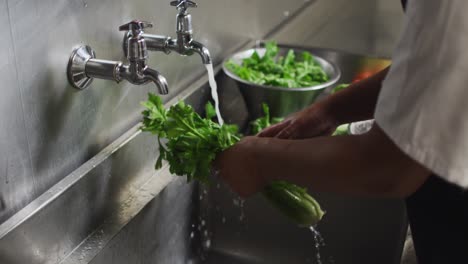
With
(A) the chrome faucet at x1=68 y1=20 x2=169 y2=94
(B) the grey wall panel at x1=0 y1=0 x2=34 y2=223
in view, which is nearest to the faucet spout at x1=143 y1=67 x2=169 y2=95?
(A) the chrome faucet at x1=68 y1=20 x2=169 y2=94

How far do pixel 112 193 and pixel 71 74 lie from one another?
0.32 m

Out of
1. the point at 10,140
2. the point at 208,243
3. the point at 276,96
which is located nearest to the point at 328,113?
the point at 276,96

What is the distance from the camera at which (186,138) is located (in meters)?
1.29

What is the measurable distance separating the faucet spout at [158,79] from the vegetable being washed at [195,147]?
0.28 ft

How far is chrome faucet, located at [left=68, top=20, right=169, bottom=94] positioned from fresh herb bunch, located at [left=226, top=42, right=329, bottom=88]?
621 mm

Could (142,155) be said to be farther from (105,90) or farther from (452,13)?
(452,13)

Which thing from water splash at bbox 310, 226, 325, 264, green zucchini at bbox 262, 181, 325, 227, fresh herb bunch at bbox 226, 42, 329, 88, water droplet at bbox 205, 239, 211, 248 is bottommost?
water droplet at bbox 205, 239, 211, 248

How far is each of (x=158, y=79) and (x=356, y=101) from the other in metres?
0.43

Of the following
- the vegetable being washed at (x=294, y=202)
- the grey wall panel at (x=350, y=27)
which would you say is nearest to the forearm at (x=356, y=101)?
the vegetable being washed at (x=294, y=202)

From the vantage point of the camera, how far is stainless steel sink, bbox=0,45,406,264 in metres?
1.20

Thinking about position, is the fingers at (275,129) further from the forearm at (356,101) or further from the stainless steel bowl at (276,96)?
the stainless steel bowl at (276,96)

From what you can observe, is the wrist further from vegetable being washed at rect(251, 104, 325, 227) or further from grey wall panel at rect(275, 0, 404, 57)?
grey wall panel at rect(275, 0, 404, 57)

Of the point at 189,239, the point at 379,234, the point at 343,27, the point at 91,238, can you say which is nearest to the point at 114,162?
the point at 91,238

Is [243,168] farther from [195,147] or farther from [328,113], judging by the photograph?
[328,113]
